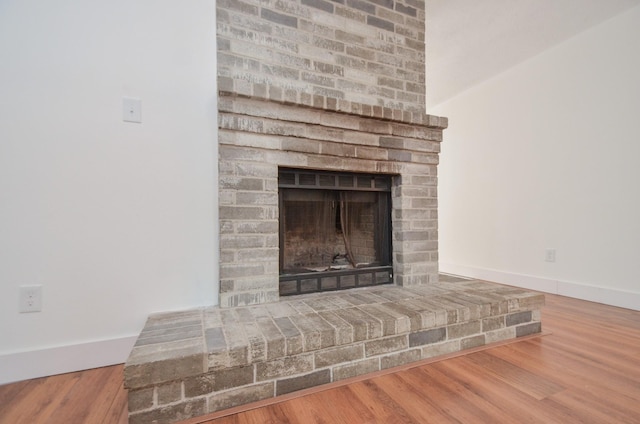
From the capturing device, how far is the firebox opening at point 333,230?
177 cm

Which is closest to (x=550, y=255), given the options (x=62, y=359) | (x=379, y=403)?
(x=379, y=403)

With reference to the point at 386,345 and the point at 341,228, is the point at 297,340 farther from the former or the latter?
the point at 341,228

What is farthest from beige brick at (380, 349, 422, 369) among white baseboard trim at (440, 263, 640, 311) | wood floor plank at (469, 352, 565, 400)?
white baseboard trim at (440, 263, 640, 311)

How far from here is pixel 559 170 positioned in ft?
8.76

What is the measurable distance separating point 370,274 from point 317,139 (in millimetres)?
944

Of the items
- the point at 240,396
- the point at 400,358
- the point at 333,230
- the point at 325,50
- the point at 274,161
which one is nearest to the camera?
the point at 240,396

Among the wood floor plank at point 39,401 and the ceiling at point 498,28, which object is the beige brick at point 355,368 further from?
the ceiling at point 498,28

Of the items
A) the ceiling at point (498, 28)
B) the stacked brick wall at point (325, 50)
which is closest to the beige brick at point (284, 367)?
the stacked brick wall at point (325, 50)

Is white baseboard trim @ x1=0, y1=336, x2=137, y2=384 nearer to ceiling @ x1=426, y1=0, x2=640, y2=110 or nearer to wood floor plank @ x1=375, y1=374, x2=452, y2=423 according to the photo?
wood floor plank @ x1=375, y1=374, x2=452, y2=423

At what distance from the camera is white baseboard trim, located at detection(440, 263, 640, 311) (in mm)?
2223

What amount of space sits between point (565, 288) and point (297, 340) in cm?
267

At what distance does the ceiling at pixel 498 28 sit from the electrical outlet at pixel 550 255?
1.87m

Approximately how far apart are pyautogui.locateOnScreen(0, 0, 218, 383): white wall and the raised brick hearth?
11.0 inches

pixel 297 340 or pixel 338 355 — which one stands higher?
pixel 297 340
